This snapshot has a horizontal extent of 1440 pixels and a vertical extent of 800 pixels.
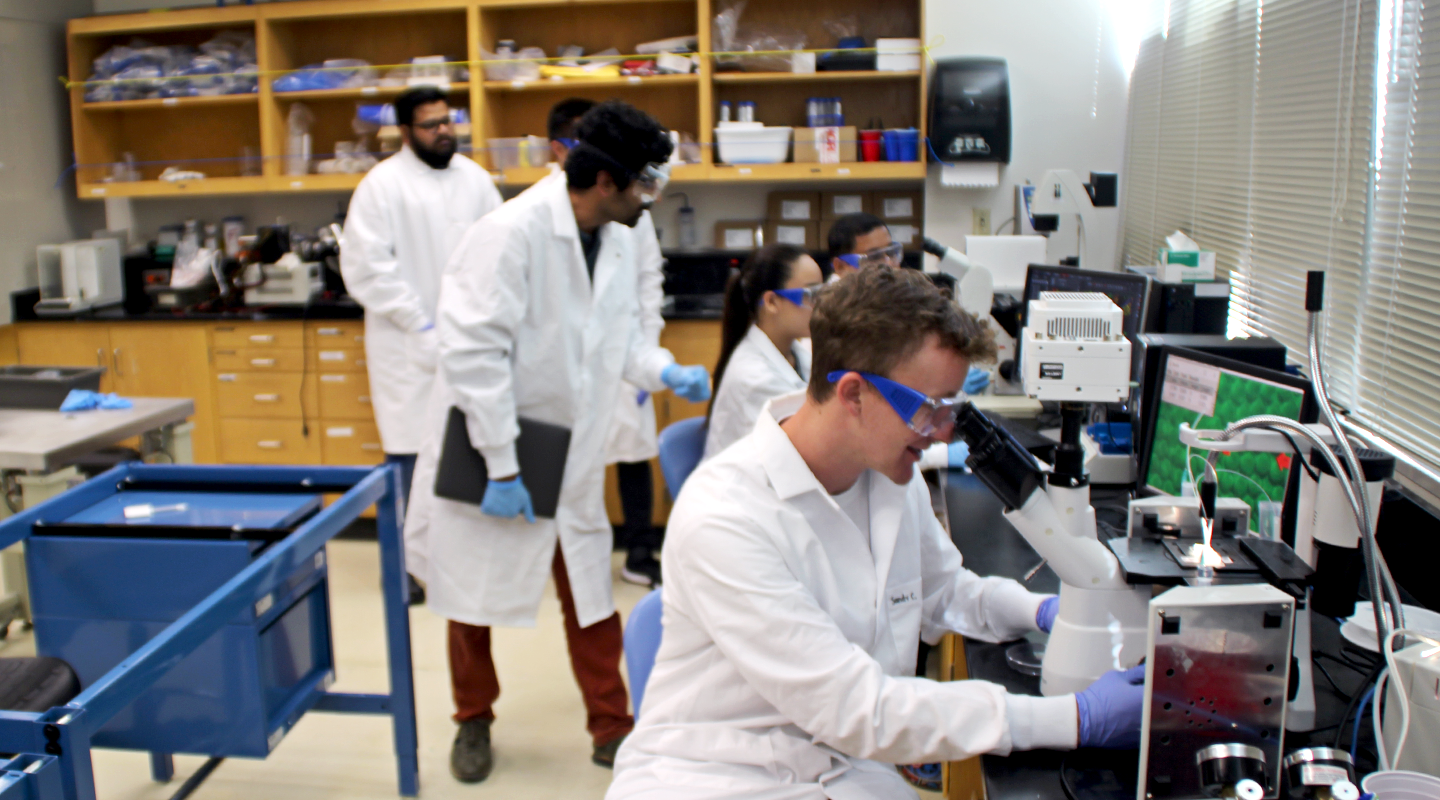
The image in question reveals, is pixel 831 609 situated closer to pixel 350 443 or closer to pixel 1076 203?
pixel 1076 203

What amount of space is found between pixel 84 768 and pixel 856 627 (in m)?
0.92

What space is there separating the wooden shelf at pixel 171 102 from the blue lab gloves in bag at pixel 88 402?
184 cm

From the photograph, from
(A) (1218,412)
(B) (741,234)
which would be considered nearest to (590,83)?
(B) (741,234)

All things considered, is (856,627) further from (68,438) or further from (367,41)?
(367,41)

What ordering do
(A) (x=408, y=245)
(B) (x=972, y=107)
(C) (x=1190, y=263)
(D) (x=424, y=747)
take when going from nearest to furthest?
(D) (x=424, y=747), (C) (x=1190, y=263), (A) (x=408, y=245), (B) (x=972, y=107)

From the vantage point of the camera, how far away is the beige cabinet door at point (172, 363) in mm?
4188

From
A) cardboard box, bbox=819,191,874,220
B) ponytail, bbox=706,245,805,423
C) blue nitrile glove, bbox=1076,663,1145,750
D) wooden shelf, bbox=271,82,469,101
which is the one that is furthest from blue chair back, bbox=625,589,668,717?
wooden shelf, bbox=271,82,469,101

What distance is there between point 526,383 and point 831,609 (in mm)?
1171

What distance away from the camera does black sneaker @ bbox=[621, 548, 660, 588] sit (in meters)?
3.62

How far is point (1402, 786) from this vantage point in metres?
0.96

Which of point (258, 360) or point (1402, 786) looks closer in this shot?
point (1402, 786)

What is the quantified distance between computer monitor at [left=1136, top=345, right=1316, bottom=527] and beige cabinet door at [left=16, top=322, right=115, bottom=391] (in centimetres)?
400

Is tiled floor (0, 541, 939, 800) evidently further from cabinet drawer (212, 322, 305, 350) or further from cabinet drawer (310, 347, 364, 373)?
cabinet drawer (212, 322, 305, 350)

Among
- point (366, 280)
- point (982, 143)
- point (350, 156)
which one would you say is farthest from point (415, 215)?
point (982, 143)
